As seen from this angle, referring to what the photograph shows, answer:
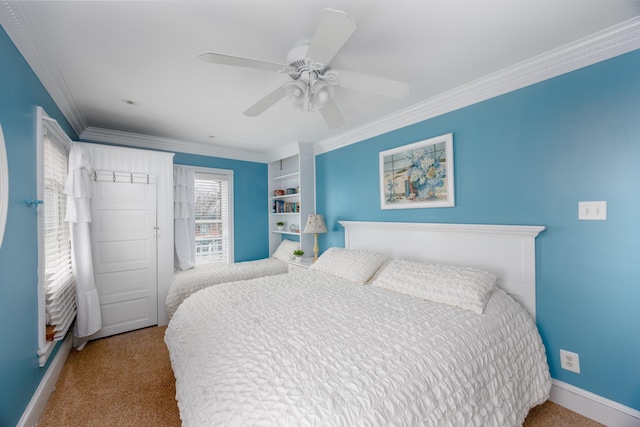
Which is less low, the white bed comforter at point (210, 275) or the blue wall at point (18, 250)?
the blue wall at point (18, 250)

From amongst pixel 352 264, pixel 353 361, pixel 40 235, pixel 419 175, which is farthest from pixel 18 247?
pixel 419 175

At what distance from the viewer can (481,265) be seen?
2197mm

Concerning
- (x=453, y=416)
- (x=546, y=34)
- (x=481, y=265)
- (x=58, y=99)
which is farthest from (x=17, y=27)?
(x=481, y=265)

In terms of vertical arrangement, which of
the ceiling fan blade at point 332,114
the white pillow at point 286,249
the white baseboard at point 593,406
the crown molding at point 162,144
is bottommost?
the white baseboard at point 593,406

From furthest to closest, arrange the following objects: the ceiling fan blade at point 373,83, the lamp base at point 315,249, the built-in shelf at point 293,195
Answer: the built-in shelf at point 293,195, the lamp base at point 315,249, the ceiling fan blade at point 373,83

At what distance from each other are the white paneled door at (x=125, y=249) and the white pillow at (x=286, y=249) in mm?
1717

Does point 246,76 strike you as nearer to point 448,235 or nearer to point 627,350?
point 448,235

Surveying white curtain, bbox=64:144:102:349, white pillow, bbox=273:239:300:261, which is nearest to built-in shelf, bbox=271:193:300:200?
white pillow, bbox=273:239:300:261

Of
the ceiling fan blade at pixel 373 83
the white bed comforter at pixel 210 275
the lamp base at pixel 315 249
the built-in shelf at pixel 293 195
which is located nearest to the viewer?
the ceiling fan blade at pixel 373 83

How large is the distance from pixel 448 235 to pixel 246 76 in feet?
7.06

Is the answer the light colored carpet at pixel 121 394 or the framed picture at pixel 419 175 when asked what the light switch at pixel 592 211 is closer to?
the framed picture at pixel 419 175

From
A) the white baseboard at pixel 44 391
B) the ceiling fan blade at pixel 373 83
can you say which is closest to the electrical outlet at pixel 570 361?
the ceiling fan blade at pixel 373 83

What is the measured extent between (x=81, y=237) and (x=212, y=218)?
1.71 m

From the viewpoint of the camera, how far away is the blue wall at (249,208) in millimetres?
4266
